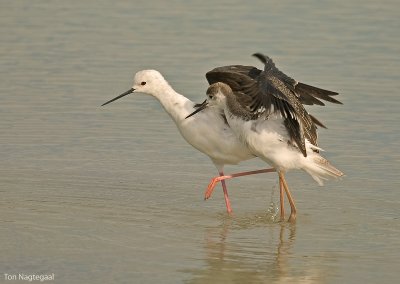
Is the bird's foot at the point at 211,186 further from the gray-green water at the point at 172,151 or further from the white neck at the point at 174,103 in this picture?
the white neck at the point at 174,103

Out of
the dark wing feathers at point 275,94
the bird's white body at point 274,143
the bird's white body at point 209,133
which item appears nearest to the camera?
the dark wing feathers at point 275,94

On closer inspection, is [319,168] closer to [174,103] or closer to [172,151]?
[174,103]

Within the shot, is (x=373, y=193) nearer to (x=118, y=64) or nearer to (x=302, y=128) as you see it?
(x=302, y=128)

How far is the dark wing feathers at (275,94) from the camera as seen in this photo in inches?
375

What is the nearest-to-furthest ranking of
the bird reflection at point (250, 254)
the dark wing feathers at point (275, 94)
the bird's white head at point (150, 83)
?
the bird reflection at point (250, 254) → the dark wing feathers at point (275, 94) → the bird's white head at point (150, 83)

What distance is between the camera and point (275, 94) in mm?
9414

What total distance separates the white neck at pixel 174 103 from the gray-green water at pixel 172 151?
65 centimetres

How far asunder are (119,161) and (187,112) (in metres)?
1.17

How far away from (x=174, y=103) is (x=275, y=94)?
56.8 inches

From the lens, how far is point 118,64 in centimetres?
1462

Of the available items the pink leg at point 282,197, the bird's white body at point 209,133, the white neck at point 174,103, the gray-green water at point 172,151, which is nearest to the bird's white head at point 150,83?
the white neck at point 174,103

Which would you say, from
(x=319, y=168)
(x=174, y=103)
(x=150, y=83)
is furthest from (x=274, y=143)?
(x=150, y=83)

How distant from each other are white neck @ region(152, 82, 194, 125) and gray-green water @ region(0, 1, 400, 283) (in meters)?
0.65

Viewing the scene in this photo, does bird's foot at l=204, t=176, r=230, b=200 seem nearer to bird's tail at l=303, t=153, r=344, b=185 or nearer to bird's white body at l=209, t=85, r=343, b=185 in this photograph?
bird's white body at l=209, t=85, r=343, b=185
